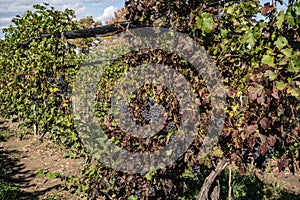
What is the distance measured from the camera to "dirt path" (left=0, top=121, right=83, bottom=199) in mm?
→ 4957

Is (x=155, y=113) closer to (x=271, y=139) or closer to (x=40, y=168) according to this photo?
(x=271, y=139)

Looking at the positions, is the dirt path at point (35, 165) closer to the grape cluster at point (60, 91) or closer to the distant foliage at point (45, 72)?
the distant foliage at point (45, 72)

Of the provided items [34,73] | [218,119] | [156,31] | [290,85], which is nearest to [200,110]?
[218,119]

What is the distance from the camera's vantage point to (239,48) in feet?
7.92

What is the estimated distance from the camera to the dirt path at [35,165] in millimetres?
4957

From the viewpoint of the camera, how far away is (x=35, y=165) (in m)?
6.22

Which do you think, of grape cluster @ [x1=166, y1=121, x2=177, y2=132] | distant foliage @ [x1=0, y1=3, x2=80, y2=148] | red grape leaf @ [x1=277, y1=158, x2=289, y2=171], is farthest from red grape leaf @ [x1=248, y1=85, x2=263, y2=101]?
distant foliage @ [x1=0, y1=3, x2=80, y2=148]

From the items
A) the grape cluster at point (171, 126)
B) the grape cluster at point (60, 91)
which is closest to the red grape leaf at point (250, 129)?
the grape cluster at point (171, 126)

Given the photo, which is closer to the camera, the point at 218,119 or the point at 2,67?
the point at 218,119

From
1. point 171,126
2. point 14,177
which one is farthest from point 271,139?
point 14,177

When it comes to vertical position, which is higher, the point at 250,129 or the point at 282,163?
the point at 250,129

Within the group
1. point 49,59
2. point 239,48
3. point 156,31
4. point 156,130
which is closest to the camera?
point 239,48

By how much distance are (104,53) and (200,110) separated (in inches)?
212

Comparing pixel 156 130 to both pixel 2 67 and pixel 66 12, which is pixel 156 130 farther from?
pixel 2 67
